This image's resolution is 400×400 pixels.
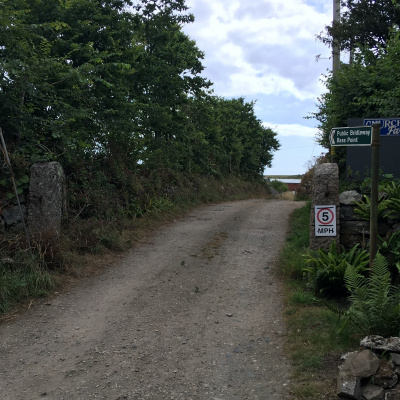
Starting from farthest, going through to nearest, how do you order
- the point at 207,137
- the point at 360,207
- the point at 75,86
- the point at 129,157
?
the point at 207,137 < the point at 129,157 < the point at 75,86 < the point at 360,207

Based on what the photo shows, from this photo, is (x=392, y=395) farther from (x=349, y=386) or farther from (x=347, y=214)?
(x=347, y=214)

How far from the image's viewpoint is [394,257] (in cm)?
646

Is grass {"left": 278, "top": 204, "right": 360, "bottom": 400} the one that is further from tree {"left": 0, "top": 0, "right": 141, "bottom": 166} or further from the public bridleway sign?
tree {"left": 0, "top": 0, "right": 141, "bottom": 166}

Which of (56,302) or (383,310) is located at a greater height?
(383,310)

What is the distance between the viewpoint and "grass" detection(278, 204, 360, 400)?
3943 millimetres

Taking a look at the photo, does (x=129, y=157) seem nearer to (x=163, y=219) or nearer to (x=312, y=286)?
(x=163, y=219)

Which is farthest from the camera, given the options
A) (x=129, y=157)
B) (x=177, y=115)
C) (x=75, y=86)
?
(x=177, y=115)

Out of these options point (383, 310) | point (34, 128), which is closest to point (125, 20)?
point (34, 128)

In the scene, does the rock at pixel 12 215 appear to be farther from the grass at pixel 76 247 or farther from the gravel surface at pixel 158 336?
the gravel surface at pixel 158 336

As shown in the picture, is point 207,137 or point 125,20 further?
point 207,137

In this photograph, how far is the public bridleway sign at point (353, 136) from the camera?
18.1ft

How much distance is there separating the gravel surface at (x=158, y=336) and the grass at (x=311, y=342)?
0.15 meters

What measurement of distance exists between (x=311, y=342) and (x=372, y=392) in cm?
120

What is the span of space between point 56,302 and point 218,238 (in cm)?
499
